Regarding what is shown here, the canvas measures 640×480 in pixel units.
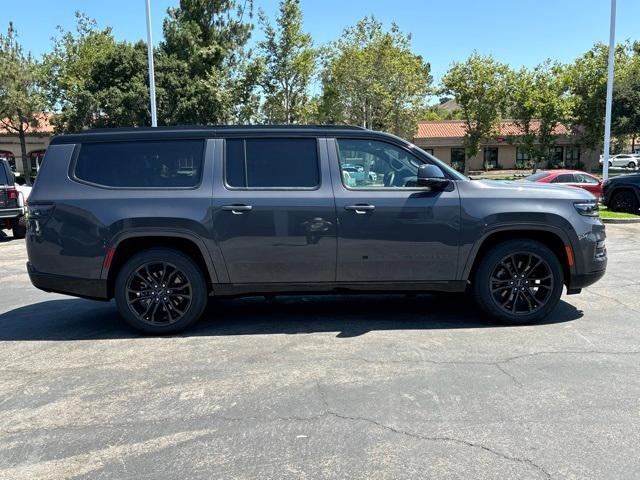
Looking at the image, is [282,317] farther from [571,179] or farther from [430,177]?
[571,179]

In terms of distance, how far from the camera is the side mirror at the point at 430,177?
517 centimetres

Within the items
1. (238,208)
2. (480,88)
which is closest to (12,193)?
(238,208)

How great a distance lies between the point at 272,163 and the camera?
17.7 ft

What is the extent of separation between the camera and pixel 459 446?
329 centimetres

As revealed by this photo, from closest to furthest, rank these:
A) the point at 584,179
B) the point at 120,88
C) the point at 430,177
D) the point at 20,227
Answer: the point at 430,177
the point at 20,227
the point at 584,179
the point at 120,88

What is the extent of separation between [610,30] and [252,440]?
21.3 m

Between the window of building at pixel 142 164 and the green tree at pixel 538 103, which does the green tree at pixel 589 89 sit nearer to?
the green tree at pixel 538 103

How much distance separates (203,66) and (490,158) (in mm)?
34452

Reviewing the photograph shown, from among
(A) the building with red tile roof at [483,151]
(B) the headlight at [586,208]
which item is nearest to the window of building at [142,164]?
(B) the headlight at [586,208]

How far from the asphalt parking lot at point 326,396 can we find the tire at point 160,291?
24 cm

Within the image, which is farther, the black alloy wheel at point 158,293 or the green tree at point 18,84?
the green tree at point 18,84

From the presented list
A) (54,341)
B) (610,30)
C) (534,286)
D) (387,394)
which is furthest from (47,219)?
(610,30)

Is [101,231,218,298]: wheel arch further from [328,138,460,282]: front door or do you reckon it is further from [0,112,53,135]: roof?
[0,112,53,135]: roof

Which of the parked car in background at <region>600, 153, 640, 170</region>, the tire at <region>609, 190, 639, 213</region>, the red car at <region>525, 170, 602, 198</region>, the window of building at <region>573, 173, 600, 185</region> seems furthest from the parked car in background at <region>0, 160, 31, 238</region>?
the parked car in background at <region>600, 153, 640, 170</region>
